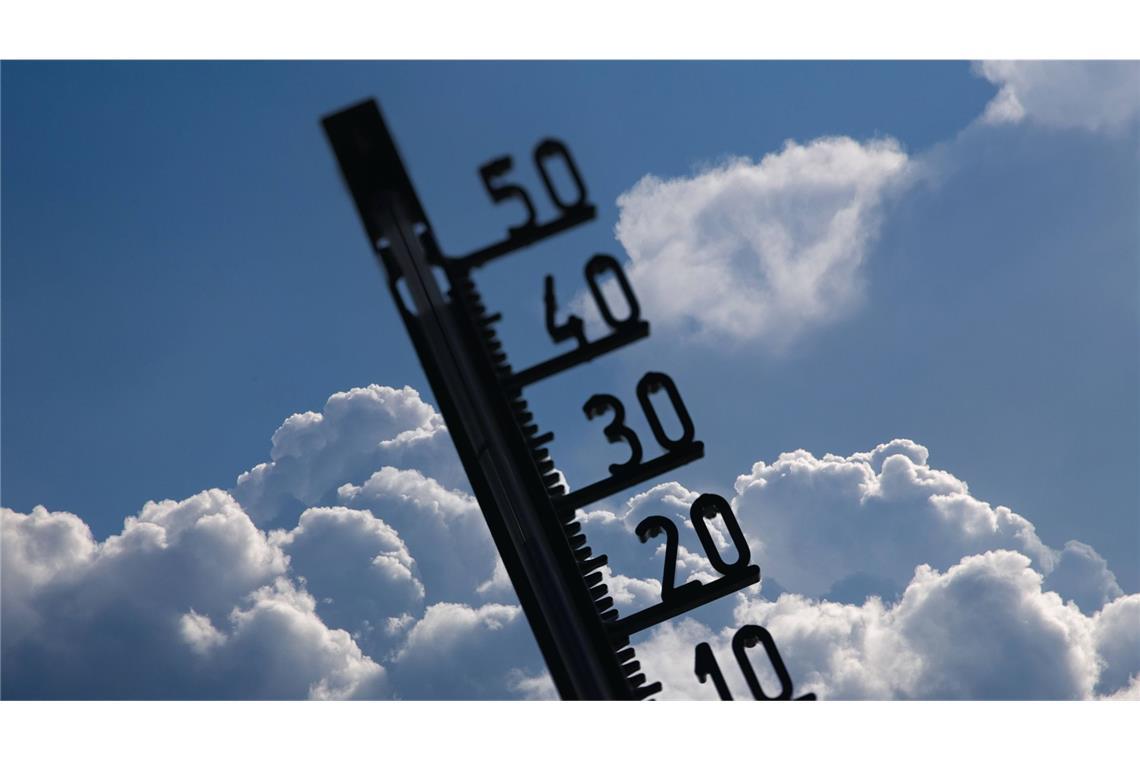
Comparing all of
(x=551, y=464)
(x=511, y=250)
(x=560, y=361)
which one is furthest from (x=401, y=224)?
(x=551, y=464)

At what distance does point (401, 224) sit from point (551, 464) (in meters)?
1.56

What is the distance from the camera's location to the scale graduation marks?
5.77m

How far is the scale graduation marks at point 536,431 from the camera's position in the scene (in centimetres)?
577

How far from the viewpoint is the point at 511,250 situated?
5.87 m

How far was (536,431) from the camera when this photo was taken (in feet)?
20.4

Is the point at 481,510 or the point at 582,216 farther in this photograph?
the point at 481,510

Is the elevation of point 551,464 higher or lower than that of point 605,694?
higher

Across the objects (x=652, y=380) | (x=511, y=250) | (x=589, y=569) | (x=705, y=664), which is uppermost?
(x=511, y=250)

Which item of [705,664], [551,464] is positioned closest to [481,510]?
[551,464]

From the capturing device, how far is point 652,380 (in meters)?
6.61
